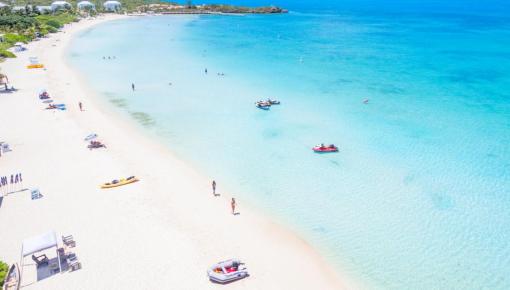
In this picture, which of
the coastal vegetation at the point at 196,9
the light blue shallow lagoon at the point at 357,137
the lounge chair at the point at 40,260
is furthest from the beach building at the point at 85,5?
the lounge chair at the point at 40,260

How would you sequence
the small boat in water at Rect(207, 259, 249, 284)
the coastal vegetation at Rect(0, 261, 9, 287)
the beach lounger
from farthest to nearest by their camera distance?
the beach lounger
the small boat in water at Rect(207, 259, 249, 284)
the coastal vegetation at Rect(0, 261, 9, 287)

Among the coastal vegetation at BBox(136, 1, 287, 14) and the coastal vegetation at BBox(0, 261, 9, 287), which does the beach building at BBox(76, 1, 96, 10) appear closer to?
the coastal vegetation at BBox(136, 1, 287, 14)

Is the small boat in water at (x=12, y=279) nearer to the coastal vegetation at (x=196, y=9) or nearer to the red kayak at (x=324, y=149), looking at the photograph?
the red kayak at (x=324, y=149)

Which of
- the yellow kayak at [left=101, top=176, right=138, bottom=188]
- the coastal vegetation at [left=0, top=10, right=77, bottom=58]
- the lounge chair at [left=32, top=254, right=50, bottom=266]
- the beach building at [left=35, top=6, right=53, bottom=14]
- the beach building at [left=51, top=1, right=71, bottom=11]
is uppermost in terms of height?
the beach building at [left=51, top=1, right=71, bottom=11]

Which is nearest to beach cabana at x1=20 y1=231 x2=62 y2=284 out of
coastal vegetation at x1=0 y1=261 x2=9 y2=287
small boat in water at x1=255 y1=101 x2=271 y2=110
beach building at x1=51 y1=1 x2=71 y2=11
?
coastal vegetation at x1=0 y1=261 x2=9 y2=287

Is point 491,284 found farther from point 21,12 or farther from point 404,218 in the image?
point 21,12

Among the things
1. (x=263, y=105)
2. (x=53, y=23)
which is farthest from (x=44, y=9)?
(x=263, y=105)

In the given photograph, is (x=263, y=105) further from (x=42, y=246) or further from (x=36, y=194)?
(x=42, y=246)
